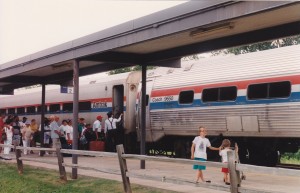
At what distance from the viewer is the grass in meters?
10.7

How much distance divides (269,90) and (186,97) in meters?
3.96

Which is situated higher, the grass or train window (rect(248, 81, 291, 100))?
train window (rect(248, 81, 291, 100))

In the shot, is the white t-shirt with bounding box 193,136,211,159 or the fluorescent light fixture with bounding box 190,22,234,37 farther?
the white t-shirt with bounding box 193,136,211,159

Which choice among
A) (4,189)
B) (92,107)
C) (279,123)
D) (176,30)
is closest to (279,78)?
(279,123)

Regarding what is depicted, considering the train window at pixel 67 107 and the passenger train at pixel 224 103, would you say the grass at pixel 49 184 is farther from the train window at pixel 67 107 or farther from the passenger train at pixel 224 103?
the train window at pixel 67 107

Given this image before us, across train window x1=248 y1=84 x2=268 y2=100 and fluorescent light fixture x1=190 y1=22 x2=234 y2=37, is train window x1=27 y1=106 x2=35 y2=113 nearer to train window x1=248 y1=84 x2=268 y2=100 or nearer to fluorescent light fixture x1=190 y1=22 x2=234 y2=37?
train window x1=248 y1=84 x2=268 y2=100

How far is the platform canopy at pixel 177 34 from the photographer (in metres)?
8.72

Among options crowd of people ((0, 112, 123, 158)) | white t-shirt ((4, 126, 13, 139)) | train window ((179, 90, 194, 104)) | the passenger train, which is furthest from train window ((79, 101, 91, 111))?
train window ((179, 90, 194, 104))

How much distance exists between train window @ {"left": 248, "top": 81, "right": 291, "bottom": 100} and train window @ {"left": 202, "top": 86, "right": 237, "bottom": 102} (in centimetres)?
75

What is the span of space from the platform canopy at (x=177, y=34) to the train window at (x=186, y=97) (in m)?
3.64

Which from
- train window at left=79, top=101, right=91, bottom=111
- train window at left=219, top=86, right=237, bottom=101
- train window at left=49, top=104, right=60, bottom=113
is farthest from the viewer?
train window at left=49, top=104, right=60, bottom=113

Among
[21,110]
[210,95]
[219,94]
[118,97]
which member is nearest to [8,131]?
[118,97]

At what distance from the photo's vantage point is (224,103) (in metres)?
16.0

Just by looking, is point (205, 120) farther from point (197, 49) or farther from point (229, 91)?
point (197, 49)
